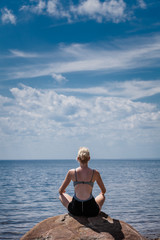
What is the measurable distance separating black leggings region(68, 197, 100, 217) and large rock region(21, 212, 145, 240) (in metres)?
0.11

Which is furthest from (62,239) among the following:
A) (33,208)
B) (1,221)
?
(33,208)

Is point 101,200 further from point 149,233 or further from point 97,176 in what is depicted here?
point 149,233

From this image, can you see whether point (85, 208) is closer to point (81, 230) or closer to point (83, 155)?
point (81, 230)

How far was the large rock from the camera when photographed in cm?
591

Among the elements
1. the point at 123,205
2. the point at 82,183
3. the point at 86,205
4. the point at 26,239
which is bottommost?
the point at 123,205

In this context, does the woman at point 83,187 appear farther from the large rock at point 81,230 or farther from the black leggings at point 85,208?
the large rock at point 81,230

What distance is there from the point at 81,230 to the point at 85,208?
0.56 m

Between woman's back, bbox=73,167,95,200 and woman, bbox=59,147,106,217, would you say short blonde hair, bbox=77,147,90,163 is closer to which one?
woman, bbox=59,147,106,217

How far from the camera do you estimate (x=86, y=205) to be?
6449 mm

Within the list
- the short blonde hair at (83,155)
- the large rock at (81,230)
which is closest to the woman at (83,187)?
the short blonde hair at (83,155)

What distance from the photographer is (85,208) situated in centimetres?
647

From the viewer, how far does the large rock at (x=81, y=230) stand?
5914 mm

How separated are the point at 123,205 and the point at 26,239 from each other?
39.7 feet

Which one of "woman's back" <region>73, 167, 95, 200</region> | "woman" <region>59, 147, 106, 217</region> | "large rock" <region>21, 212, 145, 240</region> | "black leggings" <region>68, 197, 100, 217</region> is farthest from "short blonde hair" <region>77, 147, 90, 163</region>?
"large rock" <region>21, 212, 145, 240</region>
